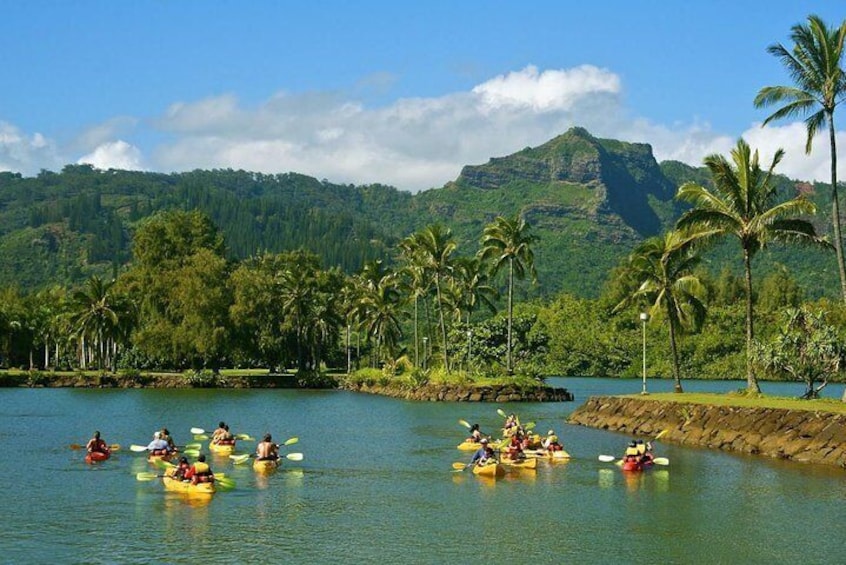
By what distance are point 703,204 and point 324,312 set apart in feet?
236

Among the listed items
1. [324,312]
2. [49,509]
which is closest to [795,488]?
[49,509]

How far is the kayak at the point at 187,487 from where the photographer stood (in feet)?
Result: 121

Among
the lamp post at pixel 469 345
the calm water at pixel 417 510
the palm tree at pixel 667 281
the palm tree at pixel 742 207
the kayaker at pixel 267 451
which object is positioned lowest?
the calm water at pixel 417 510

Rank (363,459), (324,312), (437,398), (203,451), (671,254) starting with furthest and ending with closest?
(324,312) → (437,398) → (671,254) → (203,451) → (363,459)

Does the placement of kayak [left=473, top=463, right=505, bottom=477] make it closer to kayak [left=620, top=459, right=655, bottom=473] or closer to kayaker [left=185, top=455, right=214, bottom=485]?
kayak [left=620, top=459, right=655, bottom=473]

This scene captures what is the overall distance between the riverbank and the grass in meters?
0.40

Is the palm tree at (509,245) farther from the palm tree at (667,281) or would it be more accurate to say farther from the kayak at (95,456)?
the kayak at (95,456)

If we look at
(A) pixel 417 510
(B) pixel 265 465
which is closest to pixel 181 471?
(B) pixel 265 465

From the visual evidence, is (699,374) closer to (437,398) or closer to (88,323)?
(437,398)

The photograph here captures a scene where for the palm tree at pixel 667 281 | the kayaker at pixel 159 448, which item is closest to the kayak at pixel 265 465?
the kayaker at pixel 159 448

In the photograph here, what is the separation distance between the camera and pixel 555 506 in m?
36.3

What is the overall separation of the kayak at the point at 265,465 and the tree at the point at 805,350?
28.6 m

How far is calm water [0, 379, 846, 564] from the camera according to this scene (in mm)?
28969

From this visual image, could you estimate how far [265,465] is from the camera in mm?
44750
